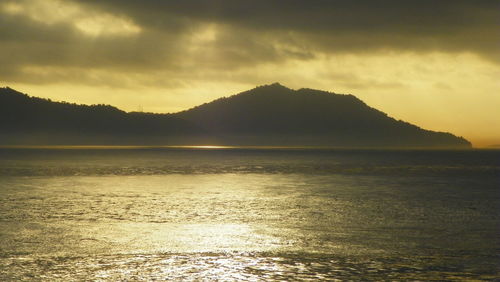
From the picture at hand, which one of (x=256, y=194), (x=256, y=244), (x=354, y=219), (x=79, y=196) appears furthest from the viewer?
(x=256, y=194)

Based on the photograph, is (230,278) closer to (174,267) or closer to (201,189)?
(174,267)

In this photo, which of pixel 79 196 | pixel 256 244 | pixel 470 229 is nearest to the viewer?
pixel 256 244

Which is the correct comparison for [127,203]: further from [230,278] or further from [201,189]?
[230,278]

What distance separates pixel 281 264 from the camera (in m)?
14.2

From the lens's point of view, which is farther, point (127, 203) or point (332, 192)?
point (332, 192)

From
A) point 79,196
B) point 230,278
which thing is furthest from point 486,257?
point 79,196

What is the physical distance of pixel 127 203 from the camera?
1128 inches

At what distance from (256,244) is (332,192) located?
20.5 metres

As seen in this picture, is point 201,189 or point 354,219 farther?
point 201,189

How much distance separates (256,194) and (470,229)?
51.8 feet

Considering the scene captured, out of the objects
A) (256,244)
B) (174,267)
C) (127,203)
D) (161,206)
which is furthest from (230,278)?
(127,203)

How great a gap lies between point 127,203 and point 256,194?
8.76 metres

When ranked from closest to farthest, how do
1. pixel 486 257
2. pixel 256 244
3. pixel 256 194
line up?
pixel 486 257
pixel 256 244
pixel 256 194

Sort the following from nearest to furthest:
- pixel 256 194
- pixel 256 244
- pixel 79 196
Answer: pixel 256 244 < pixel 79 196 < pixel 256 194
